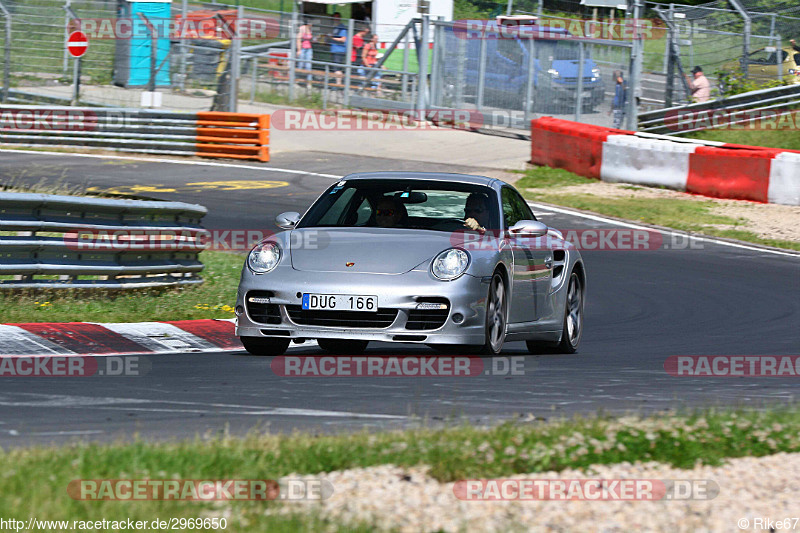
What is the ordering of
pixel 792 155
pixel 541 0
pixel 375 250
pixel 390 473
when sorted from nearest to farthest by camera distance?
pixel 390 473 → pixel 375 250 → pixel 792 155 → pixel 541 0

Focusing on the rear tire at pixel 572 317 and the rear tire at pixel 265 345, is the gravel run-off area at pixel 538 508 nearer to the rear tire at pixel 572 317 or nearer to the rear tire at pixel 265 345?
the rear tire at pixel 265 345

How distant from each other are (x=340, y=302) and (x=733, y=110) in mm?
19638

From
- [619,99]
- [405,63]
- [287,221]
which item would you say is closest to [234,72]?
[405,63]

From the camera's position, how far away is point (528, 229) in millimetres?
8930

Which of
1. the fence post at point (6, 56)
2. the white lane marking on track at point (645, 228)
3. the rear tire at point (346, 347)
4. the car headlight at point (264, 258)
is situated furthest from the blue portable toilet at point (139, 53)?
the car headlight at point (264, 258)

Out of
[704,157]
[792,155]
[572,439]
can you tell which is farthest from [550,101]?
[572,439]

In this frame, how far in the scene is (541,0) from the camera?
3478 cm

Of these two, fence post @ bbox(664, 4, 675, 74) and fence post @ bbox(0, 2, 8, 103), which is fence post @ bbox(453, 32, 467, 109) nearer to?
fence post @ bbox(664, 4, 675, 74)

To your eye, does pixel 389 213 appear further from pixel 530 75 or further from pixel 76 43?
pixel 76 43

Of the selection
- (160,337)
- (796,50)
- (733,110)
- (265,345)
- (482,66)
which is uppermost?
(796,50)

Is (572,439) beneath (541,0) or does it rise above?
beneath

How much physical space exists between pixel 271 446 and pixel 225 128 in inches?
859

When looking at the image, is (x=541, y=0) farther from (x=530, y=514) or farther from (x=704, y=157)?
(x=530, y=514)

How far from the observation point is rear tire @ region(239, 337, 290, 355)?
8.77 meters
